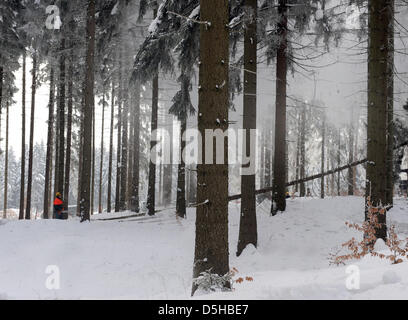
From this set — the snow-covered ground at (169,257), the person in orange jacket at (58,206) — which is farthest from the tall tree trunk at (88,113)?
the person in orange jacket at (58,206)

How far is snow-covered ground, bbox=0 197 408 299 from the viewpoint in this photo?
16.6 ft

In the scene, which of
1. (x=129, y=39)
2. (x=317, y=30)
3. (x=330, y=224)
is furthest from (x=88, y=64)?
(x=330, y=224)

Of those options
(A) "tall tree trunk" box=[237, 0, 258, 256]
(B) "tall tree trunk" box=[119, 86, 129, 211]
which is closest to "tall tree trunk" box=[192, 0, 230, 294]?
(A) "tall tree trunk" box=[237, 0, 258, 256]

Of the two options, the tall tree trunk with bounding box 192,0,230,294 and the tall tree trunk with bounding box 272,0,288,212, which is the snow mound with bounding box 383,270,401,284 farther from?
the tall tree trunk with bounding box 272,0,288,212

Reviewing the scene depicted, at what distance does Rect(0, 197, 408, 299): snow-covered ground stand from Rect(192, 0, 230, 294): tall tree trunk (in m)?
0.62

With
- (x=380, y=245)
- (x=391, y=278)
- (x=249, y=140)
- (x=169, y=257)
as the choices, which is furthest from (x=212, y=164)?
(x=169, y=257)

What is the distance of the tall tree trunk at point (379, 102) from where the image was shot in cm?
723

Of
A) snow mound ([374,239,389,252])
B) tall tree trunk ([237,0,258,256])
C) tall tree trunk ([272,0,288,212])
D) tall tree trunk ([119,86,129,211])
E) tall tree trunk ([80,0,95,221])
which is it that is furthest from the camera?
tall tree trunk ([119,86,129,211])

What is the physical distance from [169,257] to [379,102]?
658 centimetres

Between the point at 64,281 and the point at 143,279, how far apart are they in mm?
1807

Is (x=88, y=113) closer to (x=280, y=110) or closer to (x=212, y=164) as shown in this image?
(x=280, y=110)

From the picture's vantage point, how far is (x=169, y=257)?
9.73 metres

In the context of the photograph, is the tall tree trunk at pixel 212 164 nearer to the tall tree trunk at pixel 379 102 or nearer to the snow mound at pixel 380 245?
the snow mound at pixel 380 245
